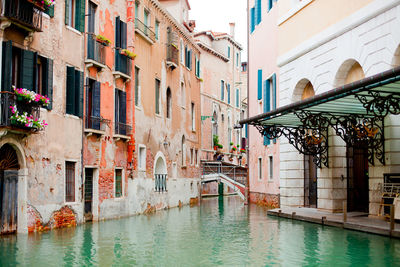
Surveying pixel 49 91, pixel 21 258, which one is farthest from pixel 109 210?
pixel 21 258

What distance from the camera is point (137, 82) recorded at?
23.8 metres

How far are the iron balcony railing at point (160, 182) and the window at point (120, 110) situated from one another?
490 centimetres

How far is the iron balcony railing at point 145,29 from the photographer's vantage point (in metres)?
23.3

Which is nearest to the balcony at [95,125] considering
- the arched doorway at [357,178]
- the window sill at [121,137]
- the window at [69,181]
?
the window sill at [121,137]

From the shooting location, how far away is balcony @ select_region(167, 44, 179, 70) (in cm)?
2792

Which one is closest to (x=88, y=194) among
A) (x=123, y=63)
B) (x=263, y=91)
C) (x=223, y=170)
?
(x=123, y=63)

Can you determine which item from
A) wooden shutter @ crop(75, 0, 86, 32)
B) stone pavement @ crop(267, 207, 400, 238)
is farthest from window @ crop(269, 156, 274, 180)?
wooden shutter @ crop(75, 0, 86, 32)

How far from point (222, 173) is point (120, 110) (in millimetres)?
14203

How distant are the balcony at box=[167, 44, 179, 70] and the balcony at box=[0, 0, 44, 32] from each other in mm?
12880

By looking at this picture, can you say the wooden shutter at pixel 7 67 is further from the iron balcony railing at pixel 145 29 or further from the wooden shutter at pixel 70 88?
the iron balcony railing at pixel 145 29

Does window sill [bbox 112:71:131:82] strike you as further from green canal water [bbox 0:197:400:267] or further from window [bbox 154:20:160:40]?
green canal water [bbox 0:197:400:267]

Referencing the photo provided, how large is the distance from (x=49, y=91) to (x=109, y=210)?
6.05m

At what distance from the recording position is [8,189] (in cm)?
1458

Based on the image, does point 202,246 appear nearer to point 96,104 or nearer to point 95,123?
point 95,123
